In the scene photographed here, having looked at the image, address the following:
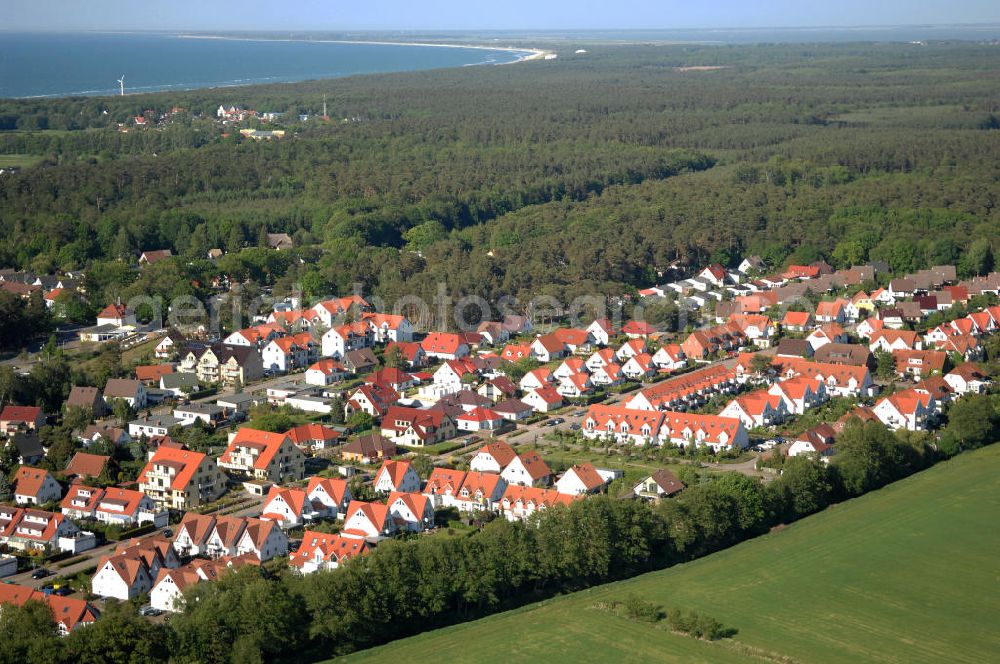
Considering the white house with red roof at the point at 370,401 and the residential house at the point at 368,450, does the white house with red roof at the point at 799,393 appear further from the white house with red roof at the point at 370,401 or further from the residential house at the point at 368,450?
the residential house at the point at 368,450

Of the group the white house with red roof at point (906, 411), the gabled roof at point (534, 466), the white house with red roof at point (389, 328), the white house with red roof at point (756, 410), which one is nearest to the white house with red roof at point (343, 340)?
the white house with red roof at point (389, 328)

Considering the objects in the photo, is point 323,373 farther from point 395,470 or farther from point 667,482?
point 667,482

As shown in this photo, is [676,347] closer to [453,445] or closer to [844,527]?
[453,445]

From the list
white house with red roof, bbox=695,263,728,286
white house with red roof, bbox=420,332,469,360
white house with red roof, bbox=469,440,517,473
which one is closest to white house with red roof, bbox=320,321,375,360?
white house with red roof, bbox=420,332,469,360

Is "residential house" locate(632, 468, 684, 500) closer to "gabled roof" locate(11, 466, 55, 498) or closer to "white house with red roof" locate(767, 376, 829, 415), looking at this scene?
"white house with red roof" locate(767, 376, 829, 415)

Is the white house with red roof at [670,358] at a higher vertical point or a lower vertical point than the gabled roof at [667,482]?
lower
